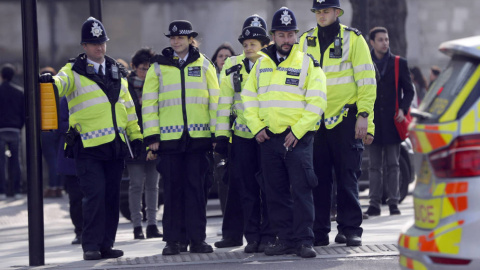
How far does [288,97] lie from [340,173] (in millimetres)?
1059

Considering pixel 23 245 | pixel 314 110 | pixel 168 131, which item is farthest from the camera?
pixel 23 245

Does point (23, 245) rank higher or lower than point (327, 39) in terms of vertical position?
lower

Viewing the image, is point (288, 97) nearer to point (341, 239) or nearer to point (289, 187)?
point (289, 187)

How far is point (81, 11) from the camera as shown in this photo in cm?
2014

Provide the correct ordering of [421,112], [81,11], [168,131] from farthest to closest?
[81,11] → [168,131] → [421,112]

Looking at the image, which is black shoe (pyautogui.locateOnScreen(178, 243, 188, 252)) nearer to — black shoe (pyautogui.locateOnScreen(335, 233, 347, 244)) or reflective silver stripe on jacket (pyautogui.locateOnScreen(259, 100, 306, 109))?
black shoe (pyautogui.locateOnScreen(335, 233, 347, 244))

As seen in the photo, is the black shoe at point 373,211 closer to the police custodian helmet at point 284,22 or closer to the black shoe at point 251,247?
the black shoe at point 251,247

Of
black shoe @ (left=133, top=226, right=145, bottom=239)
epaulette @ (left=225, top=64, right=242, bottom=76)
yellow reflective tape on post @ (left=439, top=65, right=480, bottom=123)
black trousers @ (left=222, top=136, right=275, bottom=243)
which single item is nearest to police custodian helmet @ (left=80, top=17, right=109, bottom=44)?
epaulette @ (left=225, top=64, right=242, bottom=76)

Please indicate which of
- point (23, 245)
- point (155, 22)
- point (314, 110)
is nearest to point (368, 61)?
point (314, 110)

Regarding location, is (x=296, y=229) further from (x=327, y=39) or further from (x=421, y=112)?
(x=421, y=112)

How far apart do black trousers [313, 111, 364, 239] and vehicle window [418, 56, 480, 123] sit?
320 cm

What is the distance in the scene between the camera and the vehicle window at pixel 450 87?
576cm

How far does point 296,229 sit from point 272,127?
0.82 metres

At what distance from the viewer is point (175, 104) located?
920 cm
